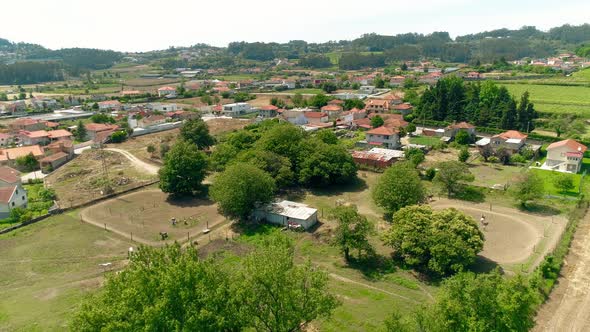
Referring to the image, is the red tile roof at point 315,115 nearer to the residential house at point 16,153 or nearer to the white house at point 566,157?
the white house at point 566,157

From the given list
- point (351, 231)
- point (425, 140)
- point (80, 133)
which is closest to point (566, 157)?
point (425, 140)

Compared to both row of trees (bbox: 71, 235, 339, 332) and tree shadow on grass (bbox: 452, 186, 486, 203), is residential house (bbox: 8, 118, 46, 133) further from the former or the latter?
tree shadow on grass (bbox: 452, 186, 486, 203)

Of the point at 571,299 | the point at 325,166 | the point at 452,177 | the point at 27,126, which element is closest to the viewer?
the point at 571,299

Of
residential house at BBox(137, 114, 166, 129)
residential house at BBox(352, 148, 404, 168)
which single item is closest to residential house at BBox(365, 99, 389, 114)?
residential house at BBox(352, 148, 404, 168)

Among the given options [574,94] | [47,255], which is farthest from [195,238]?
[574,94]

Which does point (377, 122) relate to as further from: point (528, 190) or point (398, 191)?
point (398, 191)

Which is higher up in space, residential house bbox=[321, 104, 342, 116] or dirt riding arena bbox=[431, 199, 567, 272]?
residential house bbox=[321, 104, 342, 116]
